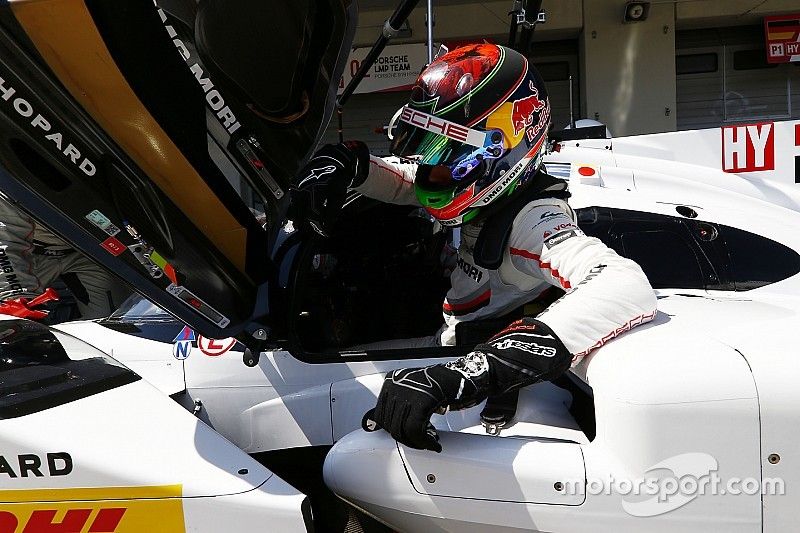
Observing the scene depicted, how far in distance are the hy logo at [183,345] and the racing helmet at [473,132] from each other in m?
0.82

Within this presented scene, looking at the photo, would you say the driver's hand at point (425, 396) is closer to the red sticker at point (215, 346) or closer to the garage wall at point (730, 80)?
the red sticker at point (215, 346)

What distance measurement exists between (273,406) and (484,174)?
0.89m

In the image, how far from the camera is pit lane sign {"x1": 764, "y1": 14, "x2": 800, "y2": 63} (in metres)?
11.0

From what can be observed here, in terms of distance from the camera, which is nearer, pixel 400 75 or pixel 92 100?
pixel 92 100

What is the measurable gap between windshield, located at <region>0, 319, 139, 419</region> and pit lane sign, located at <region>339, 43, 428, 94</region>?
9.53m

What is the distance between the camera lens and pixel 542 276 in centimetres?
189

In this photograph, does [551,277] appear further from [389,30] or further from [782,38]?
[782,38]

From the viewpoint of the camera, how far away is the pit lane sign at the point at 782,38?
10984 millimetres

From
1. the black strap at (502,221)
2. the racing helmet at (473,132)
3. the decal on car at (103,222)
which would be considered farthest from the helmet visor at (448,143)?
the decal on car at (103,222)

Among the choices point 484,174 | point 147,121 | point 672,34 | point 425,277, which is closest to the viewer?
point 147,121

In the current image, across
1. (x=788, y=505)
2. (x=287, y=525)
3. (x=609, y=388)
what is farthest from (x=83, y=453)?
(x=788, y=505)

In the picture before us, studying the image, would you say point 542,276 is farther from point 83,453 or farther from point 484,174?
point 83,453

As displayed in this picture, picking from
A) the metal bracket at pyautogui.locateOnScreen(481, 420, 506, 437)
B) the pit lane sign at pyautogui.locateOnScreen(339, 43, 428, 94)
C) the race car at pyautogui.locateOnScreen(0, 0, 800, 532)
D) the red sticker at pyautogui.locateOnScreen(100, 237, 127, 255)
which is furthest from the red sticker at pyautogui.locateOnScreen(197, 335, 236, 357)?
the pit lane sign at pyautogui.locateOnScreen(339, 43, 428, 94)

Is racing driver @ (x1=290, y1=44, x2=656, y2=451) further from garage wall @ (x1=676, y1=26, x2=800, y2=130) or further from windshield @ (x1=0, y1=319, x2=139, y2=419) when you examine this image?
garage wall @ (x1=676, y1=26, x2=800, y2=130)
